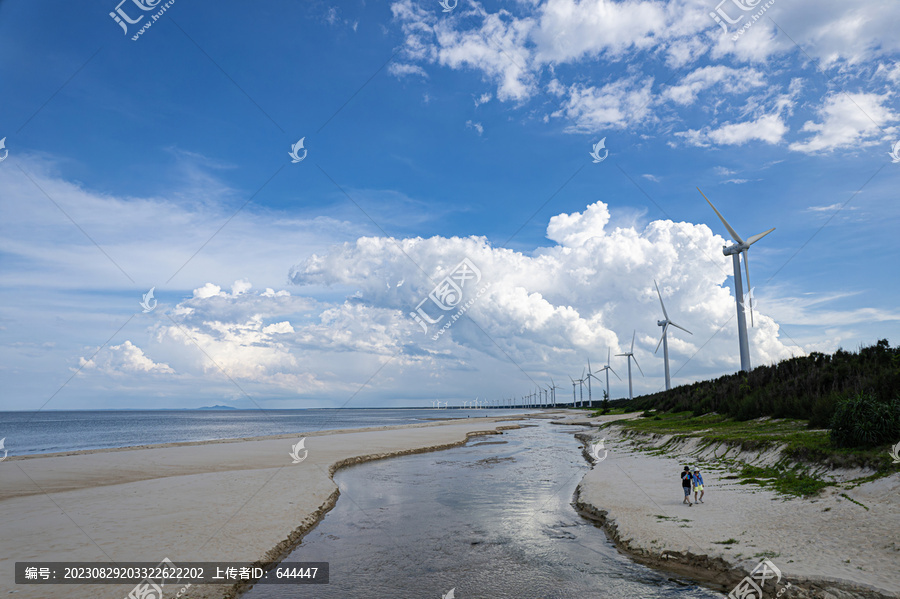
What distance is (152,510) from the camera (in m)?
24.6

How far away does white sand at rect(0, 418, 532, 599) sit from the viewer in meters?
17.8

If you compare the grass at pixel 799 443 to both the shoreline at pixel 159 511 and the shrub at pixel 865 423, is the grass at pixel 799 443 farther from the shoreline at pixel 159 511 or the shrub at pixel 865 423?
the shoreline at pixel 159 511

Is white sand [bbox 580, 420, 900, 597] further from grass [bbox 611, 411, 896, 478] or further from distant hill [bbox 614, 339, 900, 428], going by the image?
distant hill [bbox 614, 339, 900, 428]

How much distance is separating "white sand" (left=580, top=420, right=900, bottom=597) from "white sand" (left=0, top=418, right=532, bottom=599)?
16.2 meters

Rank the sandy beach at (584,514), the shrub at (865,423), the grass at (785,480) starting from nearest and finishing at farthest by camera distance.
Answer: the sandy beach at (584,514) → the grass at (785,480) → the shrub at (865,423)

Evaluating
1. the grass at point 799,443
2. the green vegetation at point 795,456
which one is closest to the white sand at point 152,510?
the green vegetation at point 795,456

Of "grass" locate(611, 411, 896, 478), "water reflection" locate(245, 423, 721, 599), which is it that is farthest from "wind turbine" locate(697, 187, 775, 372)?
"water reflection" locate(245, 423, 721, 599)

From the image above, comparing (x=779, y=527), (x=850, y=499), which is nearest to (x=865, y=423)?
(x=850, y=499)

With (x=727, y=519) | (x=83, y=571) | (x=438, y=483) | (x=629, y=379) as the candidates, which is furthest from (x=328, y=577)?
(x=629, y=379)

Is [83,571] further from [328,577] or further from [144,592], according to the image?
[328,577]

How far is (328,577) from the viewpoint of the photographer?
57.8 feet

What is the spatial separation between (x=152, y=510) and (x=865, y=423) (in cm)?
3508

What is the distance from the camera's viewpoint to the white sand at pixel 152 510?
17.8 m

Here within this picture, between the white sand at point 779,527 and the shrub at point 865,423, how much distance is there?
13.0 ft
